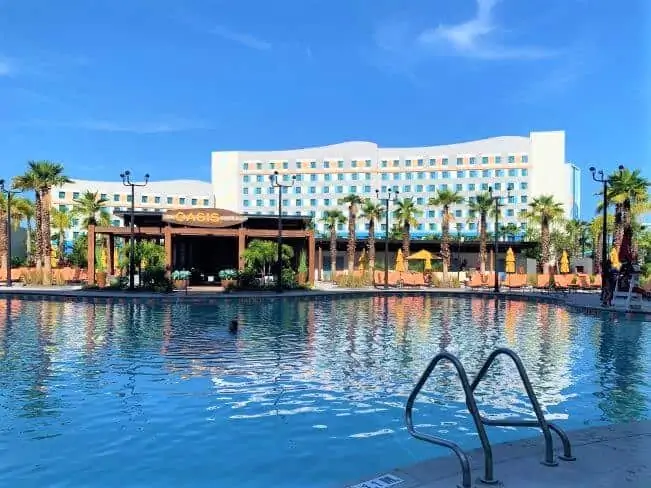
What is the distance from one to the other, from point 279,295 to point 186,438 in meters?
23.4

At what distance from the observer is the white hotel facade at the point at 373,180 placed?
100 metres

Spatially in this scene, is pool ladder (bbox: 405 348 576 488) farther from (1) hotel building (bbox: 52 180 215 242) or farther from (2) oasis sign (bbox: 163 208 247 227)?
(1) hotel building (bbox: 52 180 215 242)

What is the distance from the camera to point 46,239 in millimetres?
43938

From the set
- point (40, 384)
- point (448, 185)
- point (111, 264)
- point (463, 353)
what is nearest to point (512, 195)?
point (448, 185)

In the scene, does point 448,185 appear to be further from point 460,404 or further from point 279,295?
point 460,404

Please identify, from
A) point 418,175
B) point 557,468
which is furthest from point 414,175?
point 557,468

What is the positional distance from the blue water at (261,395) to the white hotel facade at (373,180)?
77055mm

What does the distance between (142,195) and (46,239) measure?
62.4 m

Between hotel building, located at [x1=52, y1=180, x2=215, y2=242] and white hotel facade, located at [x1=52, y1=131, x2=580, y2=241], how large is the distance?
178 millimetres

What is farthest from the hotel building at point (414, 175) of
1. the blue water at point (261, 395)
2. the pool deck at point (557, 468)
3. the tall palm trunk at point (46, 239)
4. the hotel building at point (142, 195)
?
the pool deck at point (557, 468)

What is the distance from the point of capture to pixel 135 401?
29.9ft

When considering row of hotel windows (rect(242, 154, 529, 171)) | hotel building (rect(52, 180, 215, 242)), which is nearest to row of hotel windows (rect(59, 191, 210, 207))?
hotel building (rect(52, 180, 215, 242))

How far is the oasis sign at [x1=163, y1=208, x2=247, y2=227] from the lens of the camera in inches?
1419

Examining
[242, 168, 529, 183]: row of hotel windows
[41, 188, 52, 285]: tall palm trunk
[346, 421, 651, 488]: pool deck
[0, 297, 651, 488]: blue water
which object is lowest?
[0, 297, 651, 488]: blue water
